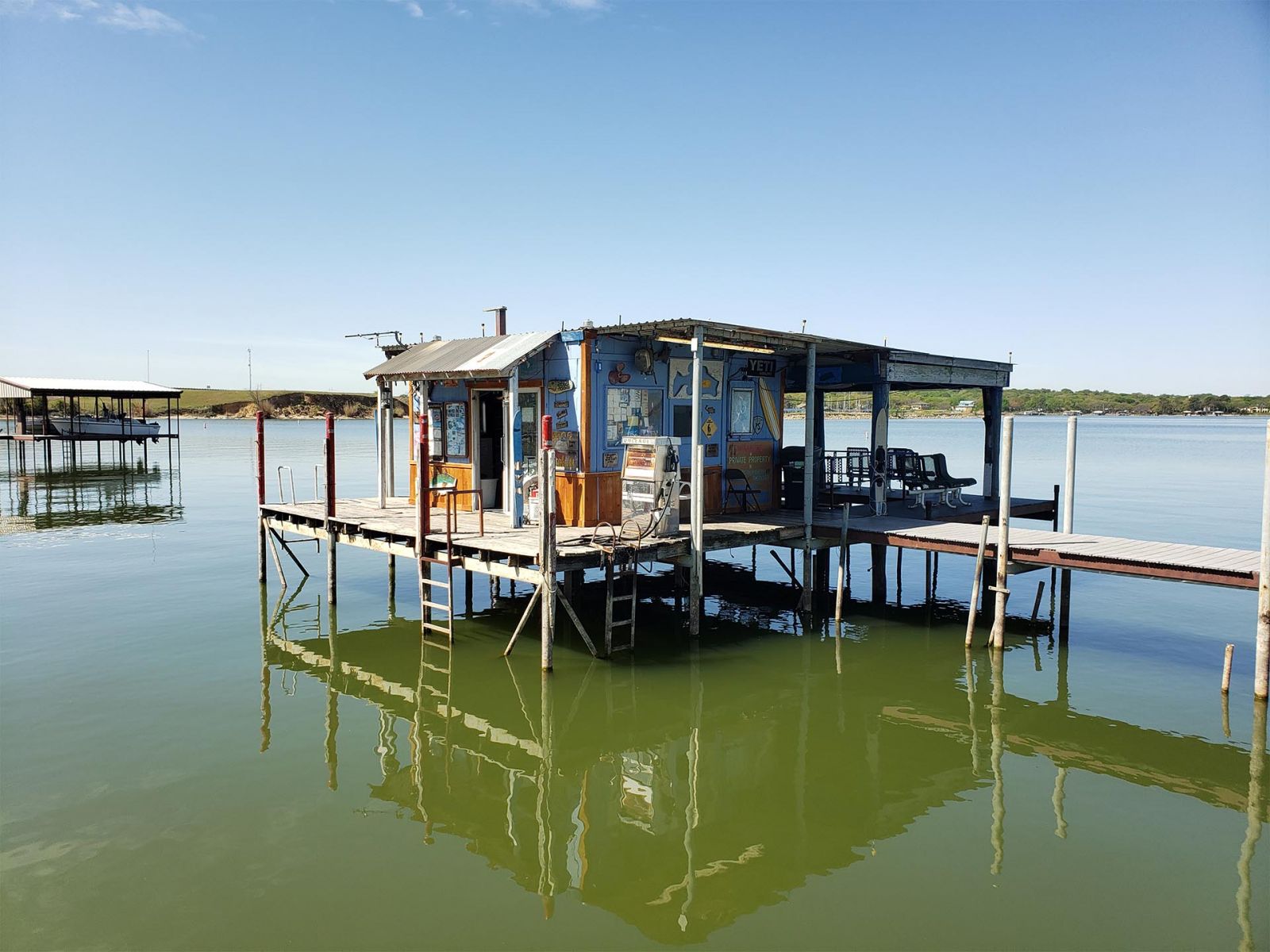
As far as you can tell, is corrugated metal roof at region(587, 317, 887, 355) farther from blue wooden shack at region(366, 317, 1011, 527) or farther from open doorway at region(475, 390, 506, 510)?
open doorway at region(475, 390, 506, 510)

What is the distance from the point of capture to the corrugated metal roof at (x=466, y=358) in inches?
607

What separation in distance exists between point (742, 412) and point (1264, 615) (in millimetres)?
9905

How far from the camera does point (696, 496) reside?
1484 cm

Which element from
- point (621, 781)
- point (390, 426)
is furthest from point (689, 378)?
point (621, 781)

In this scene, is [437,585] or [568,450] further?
[568,450]

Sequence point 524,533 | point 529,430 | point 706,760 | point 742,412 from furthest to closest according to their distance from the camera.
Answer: point 742,412, point 529,430, point 524,533, point 706,760

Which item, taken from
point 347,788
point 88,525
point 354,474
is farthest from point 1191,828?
point 354,474

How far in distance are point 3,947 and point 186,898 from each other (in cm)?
130

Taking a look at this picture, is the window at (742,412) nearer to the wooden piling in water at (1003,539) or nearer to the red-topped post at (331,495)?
the wooden piling in water at (1003,539)

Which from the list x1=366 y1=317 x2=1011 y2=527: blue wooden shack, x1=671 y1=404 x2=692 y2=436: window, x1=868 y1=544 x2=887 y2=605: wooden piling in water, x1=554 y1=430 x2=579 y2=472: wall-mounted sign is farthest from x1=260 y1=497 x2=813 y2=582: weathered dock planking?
x1=868 y1=544 x2=887 y2=605: wooden piling in water

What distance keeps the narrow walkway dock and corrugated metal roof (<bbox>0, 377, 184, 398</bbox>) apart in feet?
149

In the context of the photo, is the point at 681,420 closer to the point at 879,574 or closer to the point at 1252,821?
the point at 879,574

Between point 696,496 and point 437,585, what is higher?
point 696,496

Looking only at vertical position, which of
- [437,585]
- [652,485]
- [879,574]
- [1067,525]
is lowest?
[879,574]
